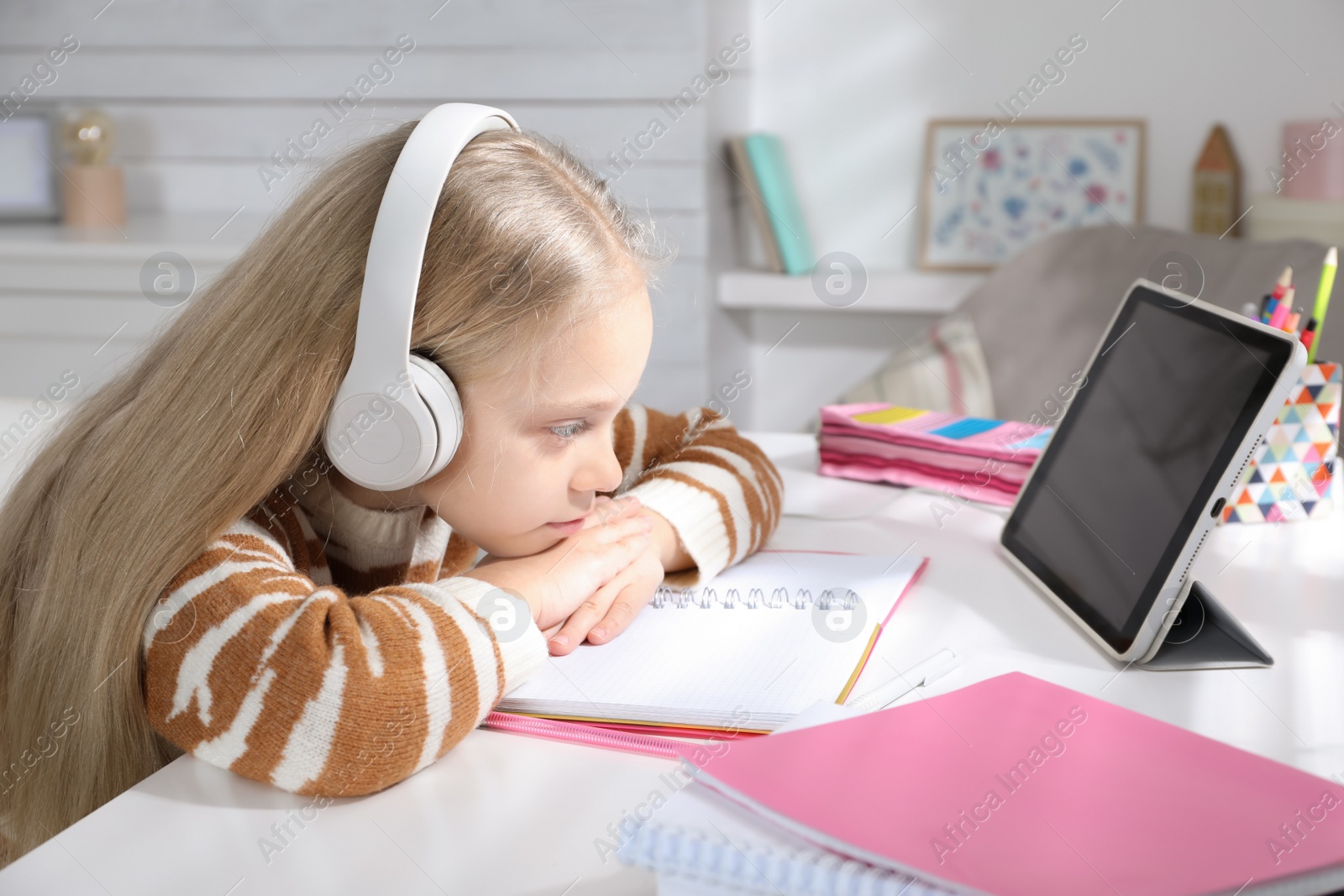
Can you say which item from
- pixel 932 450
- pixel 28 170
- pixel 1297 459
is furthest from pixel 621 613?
pixel 28 170

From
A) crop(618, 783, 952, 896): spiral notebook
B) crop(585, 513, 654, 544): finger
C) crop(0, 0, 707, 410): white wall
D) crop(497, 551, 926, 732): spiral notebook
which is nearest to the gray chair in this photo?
crop(0, 0, 707, 410): white wall

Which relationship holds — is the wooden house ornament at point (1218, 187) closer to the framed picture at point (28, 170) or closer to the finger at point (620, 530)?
the finger at point (620, 530)

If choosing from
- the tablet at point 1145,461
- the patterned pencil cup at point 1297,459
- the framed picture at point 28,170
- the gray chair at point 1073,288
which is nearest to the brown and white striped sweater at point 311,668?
the tablet at point 1145,461

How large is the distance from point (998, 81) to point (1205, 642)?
1926mm

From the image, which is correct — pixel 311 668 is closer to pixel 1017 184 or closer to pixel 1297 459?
pixel 1297 459

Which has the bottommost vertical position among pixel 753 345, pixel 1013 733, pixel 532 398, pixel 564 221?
pixel 753 345

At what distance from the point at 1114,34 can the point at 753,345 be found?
106cm

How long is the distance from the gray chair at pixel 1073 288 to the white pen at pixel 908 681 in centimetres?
135

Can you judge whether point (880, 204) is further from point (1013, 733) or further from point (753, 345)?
point (1013, 733)

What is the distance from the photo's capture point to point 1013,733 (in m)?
0.55

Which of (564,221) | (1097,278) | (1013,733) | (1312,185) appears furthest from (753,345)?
(1013,733)

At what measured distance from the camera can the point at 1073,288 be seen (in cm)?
202

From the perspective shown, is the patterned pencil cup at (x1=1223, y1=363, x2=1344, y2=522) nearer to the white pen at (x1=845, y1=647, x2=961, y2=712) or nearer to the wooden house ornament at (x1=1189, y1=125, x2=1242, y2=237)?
the white pen at (x1=845, y1=647, x2=961, y2=712)

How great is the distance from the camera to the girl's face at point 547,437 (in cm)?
71
